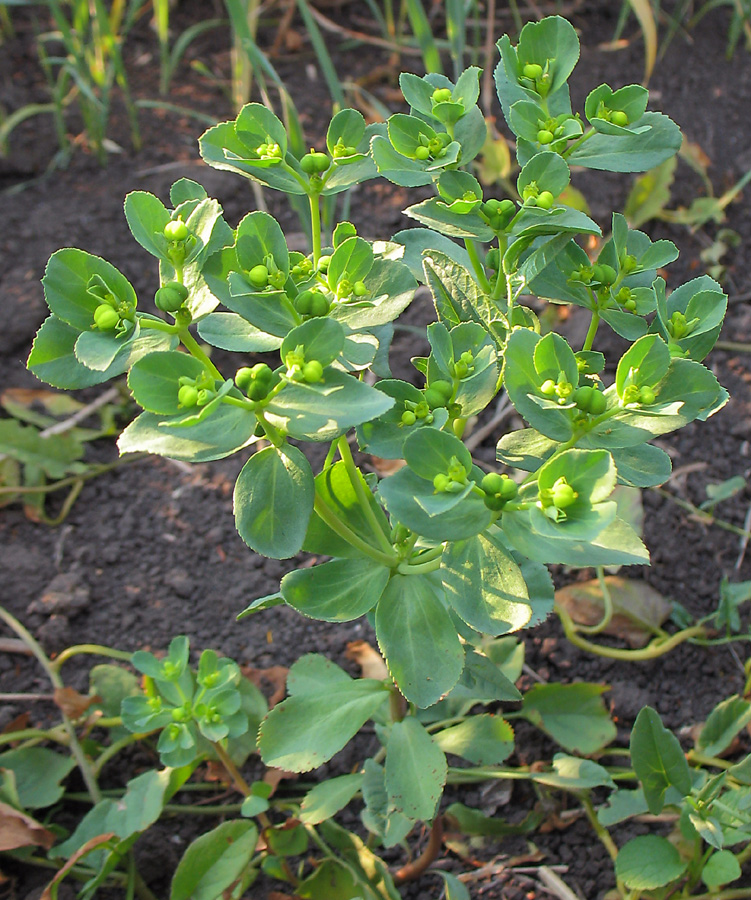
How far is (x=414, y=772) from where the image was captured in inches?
44.4

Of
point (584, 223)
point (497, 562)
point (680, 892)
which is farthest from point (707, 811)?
point (584, 223)

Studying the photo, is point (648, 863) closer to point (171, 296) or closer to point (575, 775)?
point (575, 775)

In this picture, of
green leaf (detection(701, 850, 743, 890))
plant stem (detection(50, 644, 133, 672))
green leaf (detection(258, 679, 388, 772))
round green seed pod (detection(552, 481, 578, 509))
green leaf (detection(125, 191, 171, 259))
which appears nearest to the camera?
round green seed pod (detection(552, 481, 578, 509))

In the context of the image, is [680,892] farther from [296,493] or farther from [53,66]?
[53,66]

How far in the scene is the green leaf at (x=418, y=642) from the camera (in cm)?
99

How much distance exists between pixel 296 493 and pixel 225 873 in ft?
2.41

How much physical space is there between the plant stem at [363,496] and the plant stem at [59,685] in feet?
2.51

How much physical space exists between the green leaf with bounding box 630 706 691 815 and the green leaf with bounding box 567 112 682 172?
0.75m

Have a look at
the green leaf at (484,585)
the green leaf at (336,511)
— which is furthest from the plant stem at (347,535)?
the green leaf at (484,585)

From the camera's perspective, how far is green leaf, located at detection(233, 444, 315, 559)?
0.88 metres

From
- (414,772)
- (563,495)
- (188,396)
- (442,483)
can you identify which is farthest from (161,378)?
(414,772)

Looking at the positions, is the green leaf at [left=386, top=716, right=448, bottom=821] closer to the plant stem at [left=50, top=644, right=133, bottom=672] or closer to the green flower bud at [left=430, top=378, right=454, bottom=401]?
the green flower bud at [left=430, top=378, right=454, bottom=401]

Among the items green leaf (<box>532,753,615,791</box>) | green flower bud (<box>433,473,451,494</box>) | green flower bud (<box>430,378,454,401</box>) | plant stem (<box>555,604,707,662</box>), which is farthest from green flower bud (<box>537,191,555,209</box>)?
plant stem (<box>555,604,707,662</box>)

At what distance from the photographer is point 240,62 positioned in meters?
2.47
